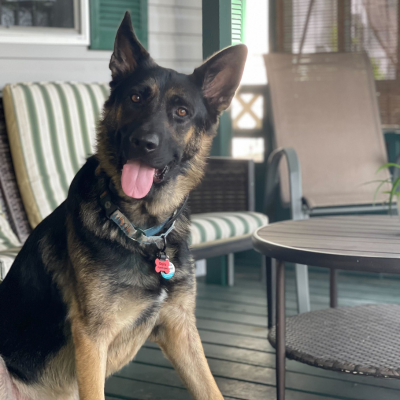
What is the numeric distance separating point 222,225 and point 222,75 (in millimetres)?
1182

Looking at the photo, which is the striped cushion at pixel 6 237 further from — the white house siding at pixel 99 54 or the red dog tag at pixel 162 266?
the red dog tag at pixel 162 266

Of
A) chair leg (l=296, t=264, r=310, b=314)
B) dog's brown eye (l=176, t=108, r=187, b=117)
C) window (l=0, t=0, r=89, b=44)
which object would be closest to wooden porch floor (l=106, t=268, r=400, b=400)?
chair leg (l=296, t=264, r=310, b=314)

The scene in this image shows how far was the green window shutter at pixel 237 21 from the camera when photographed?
1.92m

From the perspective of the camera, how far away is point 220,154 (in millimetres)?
3678

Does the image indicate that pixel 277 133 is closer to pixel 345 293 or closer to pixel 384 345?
pixel 345 293

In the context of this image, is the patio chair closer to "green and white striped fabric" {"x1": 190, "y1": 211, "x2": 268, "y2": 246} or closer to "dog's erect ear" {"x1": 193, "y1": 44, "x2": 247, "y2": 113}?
"green and white striped fabric" {"x1": 190, "y1": 211, "x2": 268, "y2": 246}

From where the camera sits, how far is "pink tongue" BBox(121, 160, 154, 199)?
139 cm

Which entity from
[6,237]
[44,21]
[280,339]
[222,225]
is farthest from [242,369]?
[44,21]

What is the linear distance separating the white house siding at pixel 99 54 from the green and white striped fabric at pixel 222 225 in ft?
3.59

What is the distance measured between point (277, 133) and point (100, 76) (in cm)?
109

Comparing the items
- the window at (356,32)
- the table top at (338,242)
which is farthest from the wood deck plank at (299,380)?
the window at (356,32)

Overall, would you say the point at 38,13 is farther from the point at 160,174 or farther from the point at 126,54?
the point at 160,174

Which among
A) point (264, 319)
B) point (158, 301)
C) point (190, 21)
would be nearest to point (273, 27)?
point (190, 21)

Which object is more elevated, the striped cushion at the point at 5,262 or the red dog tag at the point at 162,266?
the red dog tag at the point at 162,266
